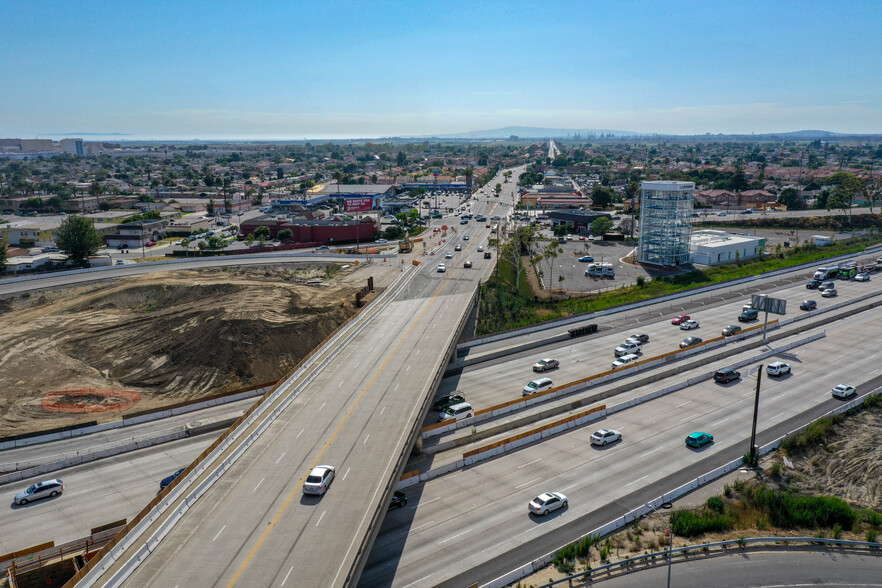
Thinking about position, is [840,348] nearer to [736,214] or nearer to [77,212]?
[736,214]

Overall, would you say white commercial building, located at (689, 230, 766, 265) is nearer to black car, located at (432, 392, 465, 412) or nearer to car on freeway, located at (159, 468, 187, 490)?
black car, located at (432, 392, 465, 412)

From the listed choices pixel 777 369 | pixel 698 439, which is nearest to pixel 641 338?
pixel 777 369

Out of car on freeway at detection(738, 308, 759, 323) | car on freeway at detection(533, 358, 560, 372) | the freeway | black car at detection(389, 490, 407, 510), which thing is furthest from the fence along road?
car on freeway at detection(738, 308, 759, 323)

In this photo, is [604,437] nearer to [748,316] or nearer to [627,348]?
[627,348]

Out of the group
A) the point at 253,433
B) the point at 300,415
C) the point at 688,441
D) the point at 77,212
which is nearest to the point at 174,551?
the point at 253,433

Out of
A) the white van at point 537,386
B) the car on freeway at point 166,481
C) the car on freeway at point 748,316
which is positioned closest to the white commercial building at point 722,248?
the car on freeway at point 748,316
